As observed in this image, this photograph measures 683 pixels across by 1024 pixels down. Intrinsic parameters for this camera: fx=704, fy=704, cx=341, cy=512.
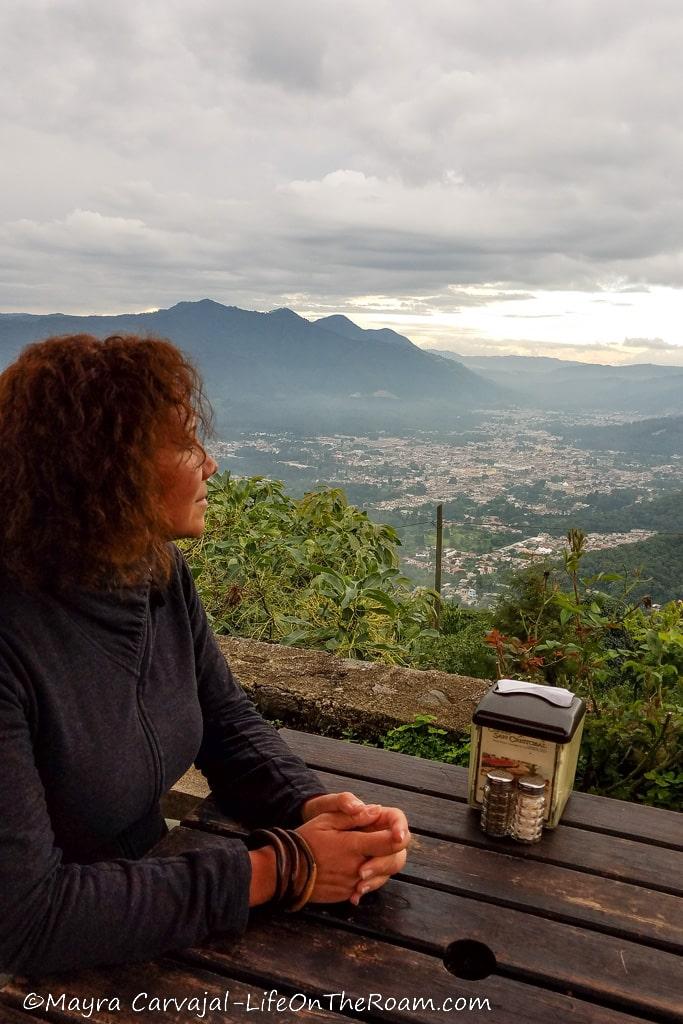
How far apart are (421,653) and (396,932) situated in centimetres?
238

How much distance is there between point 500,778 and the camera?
119cm

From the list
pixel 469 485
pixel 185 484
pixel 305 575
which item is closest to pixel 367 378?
pixel 469 485

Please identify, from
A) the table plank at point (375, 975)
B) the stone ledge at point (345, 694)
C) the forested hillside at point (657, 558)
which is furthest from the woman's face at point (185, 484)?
the forested hillside at point (657, 558)

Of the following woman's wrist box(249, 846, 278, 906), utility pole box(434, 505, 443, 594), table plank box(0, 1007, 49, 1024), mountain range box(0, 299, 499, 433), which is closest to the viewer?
table plank box(0, 1007, 49, 1024)

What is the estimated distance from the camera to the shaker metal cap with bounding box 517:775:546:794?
1.16 m

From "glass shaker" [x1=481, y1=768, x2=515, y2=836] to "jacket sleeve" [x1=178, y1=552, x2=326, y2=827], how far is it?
0.97 ft

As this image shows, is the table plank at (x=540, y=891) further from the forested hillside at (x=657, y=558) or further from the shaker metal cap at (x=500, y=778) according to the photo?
the forested hillside at (x=657, y=558)

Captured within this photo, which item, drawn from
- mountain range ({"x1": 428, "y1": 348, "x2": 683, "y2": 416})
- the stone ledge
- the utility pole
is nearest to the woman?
the stone ledge

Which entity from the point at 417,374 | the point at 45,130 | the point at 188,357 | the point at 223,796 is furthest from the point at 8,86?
the point at 417,374

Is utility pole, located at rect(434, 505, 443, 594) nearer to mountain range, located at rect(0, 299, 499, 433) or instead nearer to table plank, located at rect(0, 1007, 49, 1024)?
table plank, located at rect(0, 1007, 49, 1024)

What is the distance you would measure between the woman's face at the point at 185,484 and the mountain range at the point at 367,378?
19197 millimetres

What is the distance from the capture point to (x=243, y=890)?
3.26 feet

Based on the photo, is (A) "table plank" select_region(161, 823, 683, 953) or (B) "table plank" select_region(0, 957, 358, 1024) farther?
(A) "table plank" select_region(161, 823, 683, 953)

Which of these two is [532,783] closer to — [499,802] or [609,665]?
[499,802]
